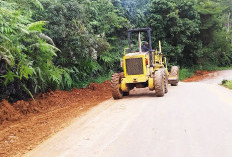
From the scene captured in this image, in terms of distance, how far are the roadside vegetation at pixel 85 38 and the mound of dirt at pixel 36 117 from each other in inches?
23.8

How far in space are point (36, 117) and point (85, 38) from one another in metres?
5.68

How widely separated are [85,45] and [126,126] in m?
7.39

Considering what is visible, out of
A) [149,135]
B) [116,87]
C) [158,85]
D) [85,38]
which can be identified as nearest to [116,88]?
[116,87]

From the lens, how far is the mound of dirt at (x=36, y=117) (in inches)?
215

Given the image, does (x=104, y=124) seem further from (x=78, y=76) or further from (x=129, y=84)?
(x=78, y=76)

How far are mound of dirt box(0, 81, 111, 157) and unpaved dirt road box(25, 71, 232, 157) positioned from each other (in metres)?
0.42

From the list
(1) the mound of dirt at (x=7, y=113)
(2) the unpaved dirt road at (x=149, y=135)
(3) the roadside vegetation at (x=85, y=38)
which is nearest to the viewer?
(2) the unpaved dirt road at (x=149, y=135)

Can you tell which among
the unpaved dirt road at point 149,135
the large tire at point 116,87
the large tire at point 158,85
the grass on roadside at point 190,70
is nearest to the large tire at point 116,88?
the large tire at point 116,87

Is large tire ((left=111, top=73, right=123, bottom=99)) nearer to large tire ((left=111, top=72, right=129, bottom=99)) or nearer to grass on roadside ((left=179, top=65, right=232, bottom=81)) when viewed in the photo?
large tire ((left=111, top=72, right=129, bottom=99))

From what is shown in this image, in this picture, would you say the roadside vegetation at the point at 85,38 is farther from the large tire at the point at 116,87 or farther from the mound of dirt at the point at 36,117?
the large tire at the point at 116,87

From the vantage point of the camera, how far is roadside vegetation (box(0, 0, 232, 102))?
8.25 meters

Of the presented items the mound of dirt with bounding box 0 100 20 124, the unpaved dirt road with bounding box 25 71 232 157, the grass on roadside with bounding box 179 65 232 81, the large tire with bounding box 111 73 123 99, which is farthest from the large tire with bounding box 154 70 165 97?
the grass on roadside with bounding box 179 65 232 81

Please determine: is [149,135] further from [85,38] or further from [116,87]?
[85,38]

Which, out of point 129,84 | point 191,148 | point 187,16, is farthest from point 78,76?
point 187,16
